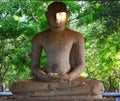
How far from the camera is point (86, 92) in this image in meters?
6.59

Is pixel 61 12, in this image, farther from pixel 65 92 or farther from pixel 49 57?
pixel 65 92

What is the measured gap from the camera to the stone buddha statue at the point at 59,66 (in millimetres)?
6633

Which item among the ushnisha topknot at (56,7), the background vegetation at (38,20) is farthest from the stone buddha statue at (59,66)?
the background vegetation at (38,20)

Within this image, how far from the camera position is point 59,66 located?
6.99 m

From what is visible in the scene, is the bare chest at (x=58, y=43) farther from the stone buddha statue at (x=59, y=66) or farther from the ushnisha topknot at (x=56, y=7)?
the ushnisha topknot at (x=56, y=7)

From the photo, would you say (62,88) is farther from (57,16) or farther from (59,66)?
(57,16)

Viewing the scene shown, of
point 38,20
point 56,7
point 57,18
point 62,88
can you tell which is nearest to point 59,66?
point 62,88

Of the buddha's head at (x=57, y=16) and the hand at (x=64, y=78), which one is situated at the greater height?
the buddha's head at (x=57, y=16)

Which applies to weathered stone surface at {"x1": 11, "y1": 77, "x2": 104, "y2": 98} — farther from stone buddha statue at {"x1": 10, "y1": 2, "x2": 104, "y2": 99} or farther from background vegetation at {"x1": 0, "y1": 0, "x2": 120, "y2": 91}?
background vegetation at {"x1": 0, "y1": 0, "x2": 120, "y2": 91}

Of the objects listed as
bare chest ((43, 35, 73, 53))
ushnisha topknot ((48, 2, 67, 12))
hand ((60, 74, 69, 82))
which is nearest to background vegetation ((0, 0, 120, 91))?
ushnisha topknot ((48, 2, 67, 12))

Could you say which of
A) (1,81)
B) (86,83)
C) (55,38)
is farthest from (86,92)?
(1,81)

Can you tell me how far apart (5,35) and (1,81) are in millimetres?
6437

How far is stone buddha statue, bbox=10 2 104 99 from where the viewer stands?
663cm

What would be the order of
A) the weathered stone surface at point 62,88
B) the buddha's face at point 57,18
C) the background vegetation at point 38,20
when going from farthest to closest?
1. the background vegetation at point 38,20
2. the buddha's face at point 57,18
3. the weathered stone surface at point 62,88
